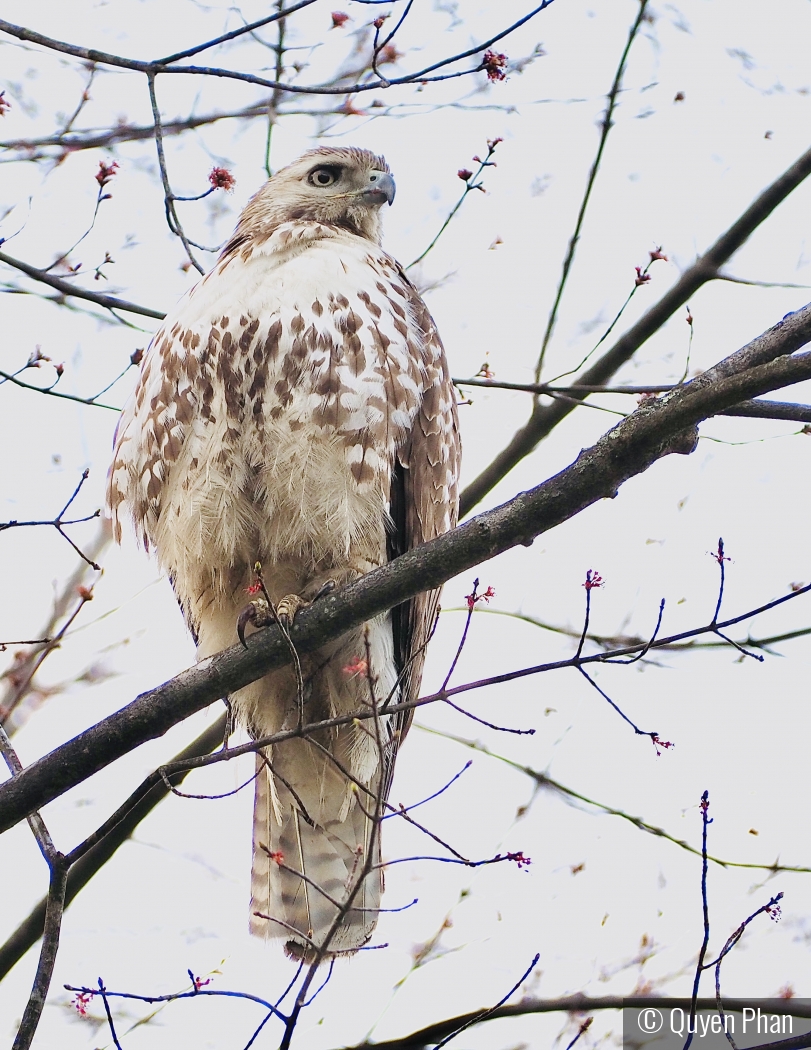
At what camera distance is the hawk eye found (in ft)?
18.9

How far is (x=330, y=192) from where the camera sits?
5.71m

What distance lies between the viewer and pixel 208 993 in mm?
3252

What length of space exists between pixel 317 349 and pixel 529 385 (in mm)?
1217

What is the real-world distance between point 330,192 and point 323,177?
0.13 metres

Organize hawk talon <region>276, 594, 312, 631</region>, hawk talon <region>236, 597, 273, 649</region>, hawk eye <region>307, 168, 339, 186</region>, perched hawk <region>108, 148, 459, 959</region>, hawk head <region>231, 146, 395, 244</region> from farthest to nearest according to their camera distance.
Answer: hawk eye <region>307, 168, 339, 186</region>
hawk head <region>231, 146, 395, 244</region>
perched hawk <region>108, 148, 459, 959</region>
hawk talon <region>236, 597, 273, 649</region>
hawk talon <region>276, 594, 312, 631</region>

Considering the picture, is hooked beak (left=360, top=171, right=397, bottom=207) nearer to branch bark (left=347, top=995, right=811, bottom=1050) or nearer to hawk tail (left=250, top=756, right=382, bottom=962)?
hawk tail (left=250, top=756, right=382, bottom=962)

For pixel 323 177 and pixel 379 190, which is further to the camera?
pixel 323 177

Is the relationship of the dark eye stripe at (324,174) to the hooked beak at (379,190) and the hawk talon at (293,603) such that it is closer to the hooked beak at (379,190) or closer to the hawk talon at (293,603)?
the hooked beak at (379,190)

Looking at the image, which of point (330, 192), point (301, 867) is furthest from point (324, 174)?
point (301, 867)

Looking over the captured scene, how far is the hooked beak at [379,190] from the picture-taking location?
18.6 ft

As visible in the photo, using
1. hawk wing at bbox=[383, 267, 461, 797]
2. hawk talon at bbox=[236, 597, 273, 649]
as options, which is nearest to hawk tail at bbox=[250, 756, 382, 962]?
hawk wing at bbox=[383, 267, 461, 797]

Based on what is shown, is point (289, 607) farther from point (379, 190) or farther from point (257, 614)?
point (379, 190)

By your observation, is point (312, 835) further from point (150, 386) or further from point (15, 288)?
point (15, 288)

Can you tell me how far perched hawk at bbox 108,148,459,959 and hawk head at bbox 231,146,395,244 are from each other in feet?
1.52
